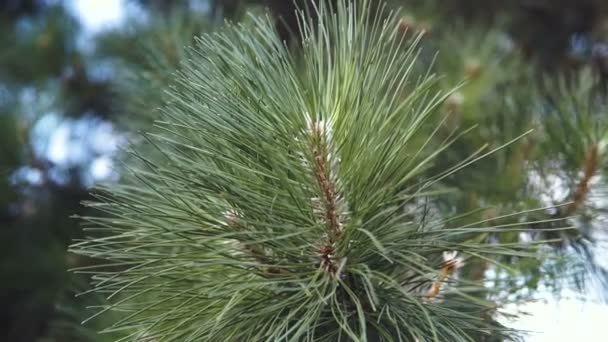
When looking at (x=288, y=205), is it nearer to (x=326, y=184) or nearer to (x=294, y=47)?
(x=326, y=184)

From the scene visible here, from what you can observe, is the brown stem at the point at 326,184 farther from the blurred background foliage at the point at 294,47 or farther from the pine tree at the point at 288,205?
the blurred background foliage at the point at 294,47

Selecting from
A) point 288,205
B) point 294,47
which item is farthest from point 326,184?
point 294,47

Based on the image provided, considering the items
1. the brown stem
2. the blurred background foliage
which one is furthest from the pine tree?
the blurred background foliage

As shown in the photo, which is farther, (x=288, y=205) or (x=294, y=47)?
(x=294, y=47)

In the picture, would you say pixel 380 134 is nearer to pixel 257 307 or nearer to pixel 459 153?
pixel 257 307

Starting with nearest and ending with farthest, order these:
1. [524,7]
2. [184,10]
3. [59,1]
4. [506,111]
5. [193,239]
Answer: [193,239] < [506,111] < [184,10] < [524,7] < [59,1]

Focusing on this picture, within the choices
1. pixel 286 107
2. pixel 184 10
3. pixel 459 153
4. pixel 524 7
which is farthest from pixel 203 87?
pixel 524 7

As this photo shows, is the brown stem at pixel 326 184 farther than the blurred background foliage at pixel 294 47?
No

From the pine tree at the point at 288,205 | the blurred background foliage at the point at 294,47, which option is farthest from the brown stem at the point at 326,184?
the blurred background foliage at the point at 294,47

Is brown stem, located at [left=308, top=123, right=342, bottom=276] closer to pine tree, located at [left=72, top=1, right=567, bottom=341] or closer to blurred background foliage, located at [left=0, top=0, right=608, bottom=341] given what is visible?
pine tree, located at [left=72, top=1, right=567, bottom=341]
